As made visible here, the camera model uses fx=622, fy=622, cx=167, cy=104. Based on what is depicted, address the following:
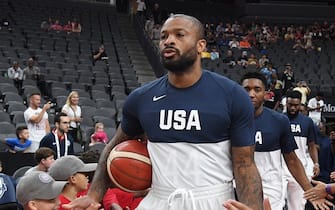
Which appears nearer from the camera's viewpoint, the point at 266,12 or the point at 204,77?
the point at 204,77

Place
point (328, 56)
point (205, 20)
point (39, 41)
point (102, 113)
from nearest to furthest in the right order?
point (102, 113) < point (39, 41) < point (328, 56) < point (205, 20)

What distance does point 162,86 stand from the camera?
10.9 ft

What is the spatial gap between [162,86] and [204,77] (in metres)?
0.23

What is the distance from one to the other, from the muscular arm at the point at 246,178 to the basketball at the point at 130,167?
47cm

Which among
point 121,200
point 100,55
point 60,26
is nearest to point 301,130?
point 121,200

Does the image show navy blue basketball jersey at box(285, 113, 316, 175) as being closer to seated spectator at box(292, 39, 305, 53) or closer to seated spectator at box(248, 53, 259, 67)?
seated spectator at box(248, 53, 259, 67)

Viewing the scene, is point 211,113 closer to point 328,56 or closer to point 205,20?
point 328,56

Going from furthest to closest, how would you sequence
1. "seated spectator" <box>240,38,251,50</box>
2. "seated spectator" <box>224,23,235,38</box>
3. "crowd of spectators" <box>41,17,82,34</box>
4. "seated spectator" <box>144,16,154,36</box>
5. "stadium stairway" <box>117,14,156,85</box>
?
"seated spectator" <box>224,23,235,38</box>, "seated spectator" <box>144,16,154,36</box>, "seated spectator" <box>240,38,251,50</box>, "crowd of spectators" <box>41,17,82,34</box>, "stadium stairway" <box>117,14,156,85</box>

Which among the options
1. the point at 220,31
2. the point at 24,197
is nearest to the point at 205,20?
the point at 220,31

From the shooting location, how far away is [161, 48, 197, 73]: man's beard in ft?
10.3

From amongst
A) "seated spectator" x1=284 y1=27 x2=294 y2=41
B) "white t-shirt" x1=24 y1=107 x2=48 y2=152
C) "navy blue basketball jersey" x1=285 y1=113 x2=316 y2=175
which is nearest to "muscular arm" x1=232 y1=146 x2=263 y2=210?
"navy blue basketball jersey" x1=285 y1=113 x2=316 y2=175

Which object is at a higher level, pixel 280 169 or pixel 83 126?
pixel 280 169

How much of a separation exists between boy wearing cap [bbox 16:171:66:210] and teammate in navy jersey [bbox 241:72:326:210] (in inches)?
86.7

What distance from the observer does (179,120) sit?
3113 millimetres
